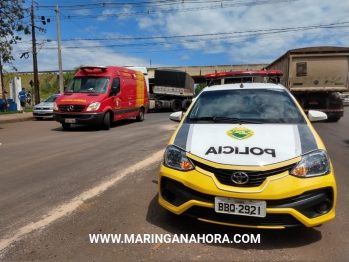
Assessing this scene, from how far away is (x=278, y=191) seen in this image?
100 inches

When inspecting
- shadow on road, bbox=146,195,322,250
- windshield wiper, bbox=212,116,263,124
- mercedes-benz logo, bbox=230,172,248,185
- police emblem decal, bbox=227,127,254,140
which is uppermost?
windshield wiper, bbox=212,116,263,124

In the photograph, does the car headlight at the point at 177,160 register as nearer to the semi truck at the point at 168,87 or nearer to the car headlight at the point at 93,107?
the car headlight at the point at 93,107

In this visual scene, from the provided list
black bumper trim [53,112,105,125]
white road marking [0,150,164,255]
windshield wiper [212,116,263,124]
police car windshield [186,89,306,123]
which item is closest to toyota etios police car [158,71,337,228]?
windshield wiper [212,116,263,124]

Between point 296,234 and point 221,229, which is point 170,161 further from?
point 296,234

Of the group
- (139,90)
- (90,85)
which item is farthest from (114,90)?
(139,90)

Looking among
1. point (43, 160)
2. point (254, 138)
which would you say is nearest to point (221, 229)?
point (254, 138)

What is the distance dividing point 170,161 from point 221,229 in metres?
0.89

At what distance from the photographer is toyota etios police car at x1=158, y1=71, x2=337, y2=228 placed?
8.46ft

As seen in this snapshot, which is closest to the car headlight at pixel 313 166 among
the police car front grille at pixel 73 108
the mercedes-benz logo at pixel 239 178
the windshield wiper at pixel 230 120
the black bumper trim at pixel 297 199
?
the black bumper trim at pixel 297 199

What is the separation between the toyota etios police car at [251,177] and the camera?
2.58 meters

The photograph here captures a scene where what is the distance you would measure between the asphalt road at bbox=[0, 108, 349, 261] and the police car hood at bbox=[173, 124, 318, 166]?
814 mm

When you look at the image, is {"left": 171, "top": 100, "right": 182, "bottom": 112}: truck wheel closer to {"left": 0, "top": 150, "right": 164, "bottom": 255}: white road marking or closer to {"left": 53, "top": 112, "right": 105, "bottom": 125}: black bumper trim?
{"left": 53, "top": 112, "right": 105, "bottom": 125}: black bumper trim

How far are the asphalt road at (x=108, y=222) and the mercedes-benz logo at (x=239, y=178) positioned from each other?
640mm

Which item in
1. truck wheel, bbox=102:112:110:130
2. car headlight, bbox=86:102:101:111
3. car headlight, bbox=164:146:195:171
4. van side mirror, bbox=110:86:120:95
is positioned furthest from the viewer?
van side mirror, bbox=110:86:120:95
